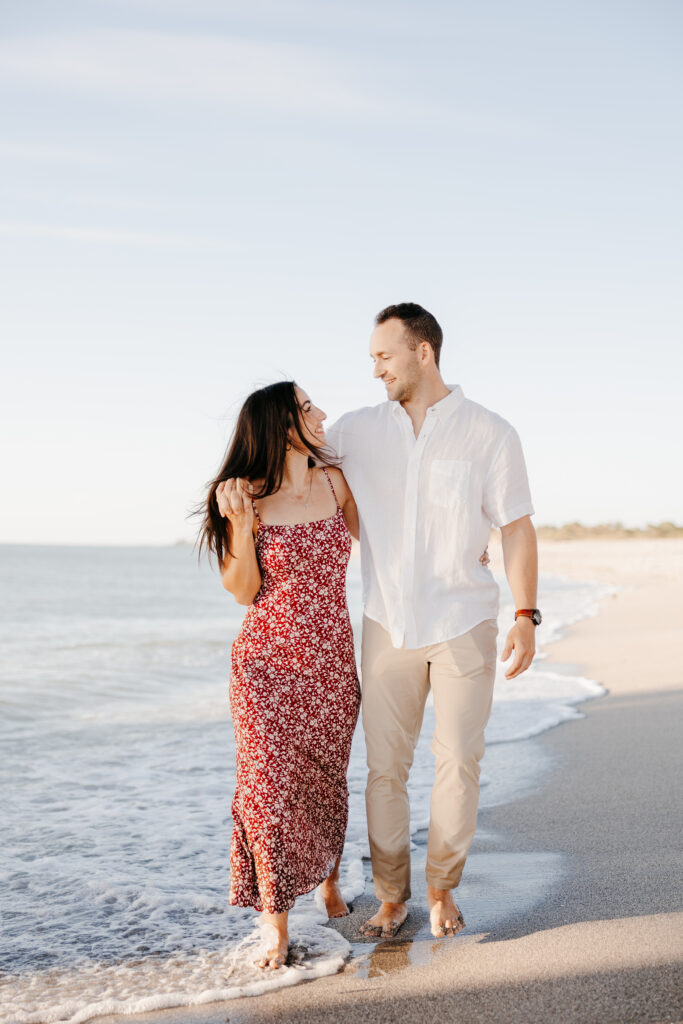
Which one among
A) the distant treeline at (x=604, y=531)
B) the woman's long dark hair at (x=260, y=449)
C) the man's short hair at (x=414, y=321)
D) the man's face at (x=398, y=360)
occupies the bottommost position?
the distant treeline at (x=604, y=531)

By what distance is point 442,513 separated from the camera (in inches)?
123

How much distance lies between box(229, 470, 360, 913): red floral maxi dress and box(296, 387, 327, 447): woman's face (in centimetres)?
29

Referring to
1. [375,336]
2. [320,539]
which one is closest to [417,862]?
[320,539]

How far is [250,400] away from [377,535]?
0.65 m

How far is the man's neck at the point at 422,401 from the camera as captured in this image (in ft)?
10.5

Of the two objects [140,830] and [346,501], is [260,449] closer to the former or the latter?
[346,501]

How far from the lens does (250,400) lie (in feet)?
10.6

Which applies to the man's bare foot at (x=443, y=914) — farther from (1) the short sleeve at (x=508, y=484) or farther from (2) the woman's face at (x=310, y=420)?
(2) the woman's face at (x=310, y=420)

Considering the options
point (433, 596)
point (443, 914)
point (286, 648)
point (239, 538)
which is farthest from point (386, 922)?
point (239, 538)

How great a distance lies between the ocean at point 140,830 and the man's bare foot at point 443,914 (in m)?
0.31

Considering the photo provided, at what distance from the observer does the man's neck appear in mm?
3211

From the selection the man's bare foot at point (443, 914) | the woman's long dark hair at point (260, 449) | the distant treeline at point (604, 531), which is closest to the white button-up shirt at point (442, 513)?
the woman's long dark hair at point (260, 449)

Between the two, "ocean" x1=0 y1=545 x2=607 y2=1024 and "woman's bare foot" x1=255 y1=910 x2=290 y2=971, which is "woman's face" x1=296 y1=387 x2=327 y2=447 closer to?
"woman's bare foot" x1=255 y1=910 x2=290 y2=971

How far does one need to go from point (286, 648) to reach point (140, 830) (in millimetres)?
1890
